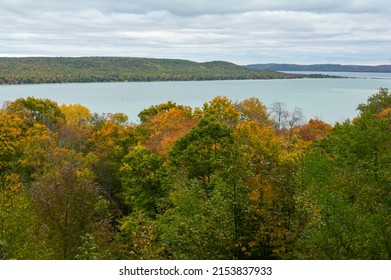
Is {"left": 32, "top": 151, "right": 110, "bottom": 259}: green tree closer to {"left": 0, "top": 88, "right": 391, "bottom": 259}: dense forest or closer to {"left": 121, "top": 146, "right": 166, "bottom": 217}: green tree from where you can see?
{"left": 0, "top": 88, "right": 391, "bottom": 259}: dense forest

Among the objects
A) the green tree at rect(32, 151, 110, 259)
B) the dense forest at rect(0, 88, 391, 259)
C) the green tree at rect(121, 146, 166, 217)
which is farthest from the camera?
the green tree at rect(121, 146, 166, 217)

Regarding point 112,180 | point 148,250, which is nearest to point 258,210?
point 148,250

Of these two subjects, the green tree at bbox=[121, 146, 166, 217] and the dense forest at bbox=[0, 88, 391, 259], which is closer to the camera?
the dense forest at bbox=[0, 88, 391, 259]

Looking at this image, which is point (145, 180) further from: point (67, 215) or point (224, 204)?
point (224, 204)

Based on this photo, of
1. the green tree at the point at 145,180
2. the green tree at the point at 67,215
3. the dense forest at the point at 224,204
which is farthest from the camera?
the green tree at the point at 145,180

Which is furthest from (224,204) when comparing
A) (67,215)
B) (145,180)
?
(145,180)

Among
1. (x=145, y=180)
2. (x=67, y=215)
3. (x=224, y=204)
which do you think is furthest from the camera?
(x=145, y=180)

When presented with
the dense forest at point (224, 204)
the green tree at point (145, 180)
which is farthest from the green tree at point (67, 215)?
the green tree at point (145, 180)

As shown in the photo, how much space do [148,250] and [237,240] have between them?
9.90 ft

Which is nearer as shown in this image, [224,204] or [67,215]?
[224,204]

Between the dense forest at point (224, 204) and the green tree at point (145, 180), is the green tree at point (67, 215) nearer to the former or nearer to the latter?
the dense forest at point (224, 204)

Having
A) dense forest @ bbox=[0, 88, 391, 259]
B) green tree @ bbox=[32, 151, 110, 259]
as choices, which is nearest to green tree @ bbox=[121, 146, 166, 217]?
dense forest @ bbox=[0, 88, 391, 259]

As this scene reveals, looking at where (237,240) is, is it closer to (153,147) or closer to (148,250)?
(148,250)
